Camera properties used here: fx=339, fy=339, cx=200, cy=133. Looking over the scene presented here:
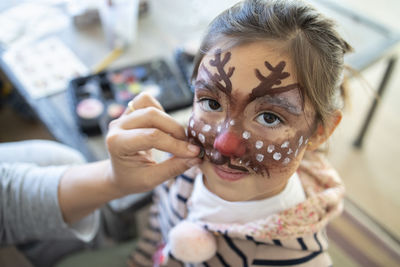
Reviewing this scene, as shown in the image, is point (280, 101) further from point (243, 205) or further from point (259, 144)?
point (243, 205)

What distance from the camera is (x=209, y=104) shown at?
23.8 inches

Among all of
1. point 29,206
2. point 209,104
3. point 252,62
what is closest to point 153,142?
point 209,104

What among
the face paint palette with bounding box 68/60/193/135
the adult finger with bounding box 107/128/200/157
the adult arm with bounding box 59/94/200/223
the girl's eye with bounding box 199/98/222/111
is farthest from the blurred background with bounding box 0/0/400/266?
the girl's eye with bounding box 199/98/222/111

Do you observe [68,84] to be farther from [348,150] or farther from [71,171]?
[348,150]

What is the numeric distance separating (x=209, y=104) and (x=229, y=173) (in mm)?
132

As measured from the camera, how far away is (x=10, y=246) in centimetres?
86

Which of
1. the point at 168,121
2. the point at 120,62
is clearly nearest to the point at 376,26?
the point at 120,62

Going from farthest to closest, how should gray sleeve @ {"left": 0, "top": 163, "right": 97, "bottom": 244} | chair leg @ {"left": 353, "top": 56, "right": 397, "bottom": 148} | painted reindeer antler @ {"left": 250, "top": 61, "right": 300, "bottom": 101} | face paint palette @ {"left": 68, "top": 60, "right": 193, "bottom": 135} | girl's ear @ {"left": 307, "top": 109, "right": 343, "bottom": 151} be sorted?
chair leg @ {"left": 353, "top": 56, "right": 397, "bottom": 148}
face paint palette @ {"left": 68, "top": 60, "right": 193, "bottom": 135}
gray sleeve @ {"left": 0, "top": 163, "right": 97, "bottom": 244}
girl's ear @ {"left": 307, "top": 109, "right": 343, "bottom": 151}
painted reindeer antler @ {"left": 250, "top": 61, "right": 300, "bottom": 101}

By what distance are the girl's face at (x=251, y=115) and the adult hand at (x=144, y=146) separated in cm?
4

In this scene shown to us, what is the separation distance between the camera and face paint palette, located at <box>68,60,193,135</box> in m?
1.13

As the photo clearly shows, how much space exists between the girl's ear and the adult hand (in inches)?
8.9

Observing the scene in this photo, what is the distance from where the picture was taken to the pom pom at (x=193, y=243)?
0.73 m

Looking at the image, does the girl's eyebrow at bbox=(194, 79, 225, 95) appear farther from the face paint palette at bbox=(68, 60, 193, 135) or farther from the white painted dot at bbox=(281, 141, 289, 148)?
the face paint palette at bbox=(68, 60, 193, 135)

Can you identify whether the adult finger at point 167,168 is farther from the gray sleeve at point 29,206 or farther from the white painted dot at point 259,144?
the gray sleeve at point 29,206
